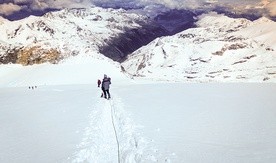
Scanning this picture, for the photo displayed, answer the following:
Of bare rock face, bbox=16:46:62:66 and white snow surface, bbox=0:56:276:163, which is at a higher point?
bare rock face, bbox=16:46:62:66

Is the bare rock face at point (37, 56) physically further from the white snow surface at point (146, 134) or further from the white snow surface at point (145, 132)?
the white snow surface at point (146, 134)

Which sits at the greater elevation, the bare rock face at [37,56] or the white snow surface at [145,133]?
the bare rock face at [37,56]

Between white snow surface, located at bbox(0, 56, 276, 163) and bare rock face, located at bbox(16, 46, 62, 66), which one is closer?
white snow surface, located at bbox(0, 56, 276, 163)

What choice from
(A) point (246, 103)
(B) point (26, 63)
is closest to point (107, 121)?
(A) point (246, 103)

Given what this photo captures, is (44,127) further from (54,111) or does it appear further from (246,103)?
(246,103)

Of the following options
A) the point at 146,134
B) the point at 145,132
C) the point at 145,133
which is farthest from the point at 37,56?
the point at 146,134

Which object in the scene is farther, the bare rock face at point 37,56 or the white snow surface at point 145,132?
the bare rock face at point 37,56

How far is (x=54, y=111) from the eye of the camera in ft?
78.4

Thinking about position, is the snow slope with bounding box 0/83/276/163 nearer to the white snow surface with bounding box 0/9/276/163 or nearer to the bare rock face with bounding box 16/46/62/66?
the white snow surface with bounding box 0/9/276/163

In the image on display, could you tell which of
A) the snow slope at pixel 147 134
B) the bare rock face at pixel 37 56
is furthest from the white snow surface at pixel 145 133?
the bare rock face at pixel 37 56

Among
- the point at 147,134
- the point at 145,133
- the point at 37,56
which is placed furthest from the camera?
the point at 37,56

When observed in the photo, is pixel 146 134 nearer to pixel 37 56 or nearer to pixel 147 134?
pixel 147 134

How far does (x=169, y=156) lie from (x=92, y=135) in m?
5.00

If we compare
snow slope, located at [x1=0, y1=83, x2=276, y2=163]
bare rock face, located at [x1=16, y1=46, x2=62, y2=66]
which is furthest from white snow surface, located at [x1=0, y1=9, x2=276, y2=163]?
bare rock face, located at [x1=16, y1=46, x2=62, y2=66]
